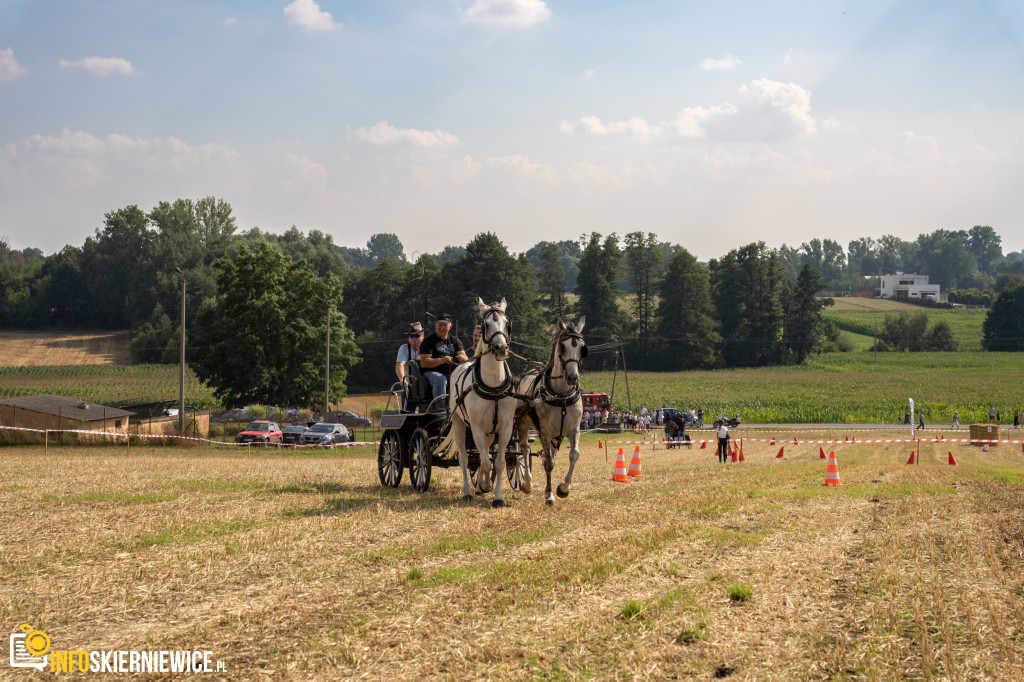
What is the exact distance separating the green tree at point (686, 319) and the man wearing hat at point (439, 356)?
101 metres

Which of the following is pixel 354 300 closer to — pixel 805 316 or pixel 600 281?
pixel 600 281

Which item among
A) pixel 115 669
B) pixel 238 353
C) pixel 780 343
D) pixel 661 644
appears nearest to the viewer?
pixel 115 669

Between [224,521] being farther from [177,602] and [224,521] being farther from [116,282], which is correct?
[116,282]

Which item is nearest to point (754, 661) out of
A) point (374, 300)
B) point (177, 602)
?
point (177, 602)

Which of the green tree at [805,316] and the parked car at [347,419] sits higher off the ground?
the green tree at [805,316]

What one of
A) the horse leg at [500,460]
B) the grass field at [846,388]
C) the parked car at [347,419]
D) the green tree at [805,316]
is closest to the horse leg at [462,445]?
the horse leg at [500,460]

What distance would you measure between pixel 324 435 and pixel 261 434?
11.2 ft

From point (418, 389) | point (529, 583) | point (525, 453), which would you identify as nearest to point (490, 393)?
point (525, 453)

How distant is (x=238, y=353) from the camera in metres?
52.8

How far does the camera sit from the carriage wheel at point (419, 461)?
14.7 metres

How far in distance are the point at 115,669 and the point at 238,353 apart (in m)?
49.9

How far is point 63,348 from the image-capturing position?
114 m

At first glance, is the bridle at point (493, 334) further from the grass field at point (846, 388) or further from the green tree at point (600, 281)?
the green tree at point (600, 281)

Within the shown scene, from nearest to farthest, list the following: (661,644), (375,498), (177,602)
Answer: (661,644)
(177,602)
(375,498)
